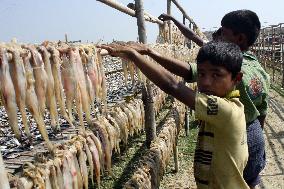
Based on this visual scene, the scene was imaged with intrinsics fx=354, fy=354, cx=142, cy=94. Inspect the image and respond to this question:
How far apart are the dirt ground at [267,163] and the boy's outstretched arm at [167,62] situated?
394 centimetres

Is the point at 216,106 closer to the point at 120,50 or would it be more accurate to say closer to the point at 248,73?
the point at 120,50

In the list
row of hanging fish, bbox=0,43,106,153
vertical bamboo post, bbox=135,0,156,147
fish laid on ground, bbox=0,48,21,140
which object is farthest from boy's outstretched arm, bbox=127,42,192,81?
vertical bamboo post, bbox=135,0,156,147

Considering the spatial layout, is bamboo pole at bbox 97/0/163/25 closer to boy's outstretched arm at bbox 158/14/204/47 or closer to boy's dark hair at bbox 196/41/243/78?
boy's outstretched arm at bbox 158/14/204/47

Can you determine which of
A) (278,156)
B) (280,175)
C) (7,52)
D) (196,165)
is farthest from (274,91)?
(7,52)

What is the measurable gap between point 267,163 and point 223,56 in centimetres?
609

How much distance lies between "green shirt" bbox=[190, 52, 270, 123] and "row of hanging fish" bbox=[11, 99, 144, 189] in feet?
3.73

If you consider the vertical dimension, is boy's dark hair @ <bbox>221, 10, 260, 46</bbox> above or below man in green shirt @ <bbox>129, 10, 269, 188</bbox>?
above

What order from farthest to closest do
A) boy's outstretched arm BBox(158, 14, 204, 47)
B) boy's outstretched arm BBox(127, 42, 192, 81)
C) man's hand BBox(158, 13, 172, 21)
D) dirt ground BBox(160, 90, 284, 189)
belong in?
dirt ground BBox(160, 90, 284, 189), man's hand BBox(158, 13, 172, 21), boy's outstretched arm BBox(158, 14, 204, 47), boy's outstretched arm BBox(127, 42, 192, 81)

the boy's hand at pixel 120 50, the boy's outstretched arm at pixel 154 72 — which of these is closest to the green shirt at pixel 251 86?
the boy's outstretched arm at pixel 154 72

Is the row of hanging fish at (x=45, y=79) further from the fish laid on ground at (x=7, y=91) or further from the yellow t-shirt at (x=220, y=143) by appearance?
the yellow t-shirt at (x=220, y=143)

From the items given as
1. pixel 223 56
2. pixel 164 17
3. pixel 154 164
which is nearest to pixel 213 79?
pixel 223 56

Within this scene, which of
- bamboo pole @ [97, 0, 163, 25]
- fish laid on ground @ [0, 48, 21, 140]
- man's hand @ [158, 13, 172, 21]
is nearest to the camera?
fish laid on ground @ [0, 48, 21, 140]

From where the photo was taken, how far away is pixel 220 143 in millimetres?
2584

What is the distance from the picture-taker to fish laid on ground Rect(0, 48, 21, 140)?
6.09 feet
